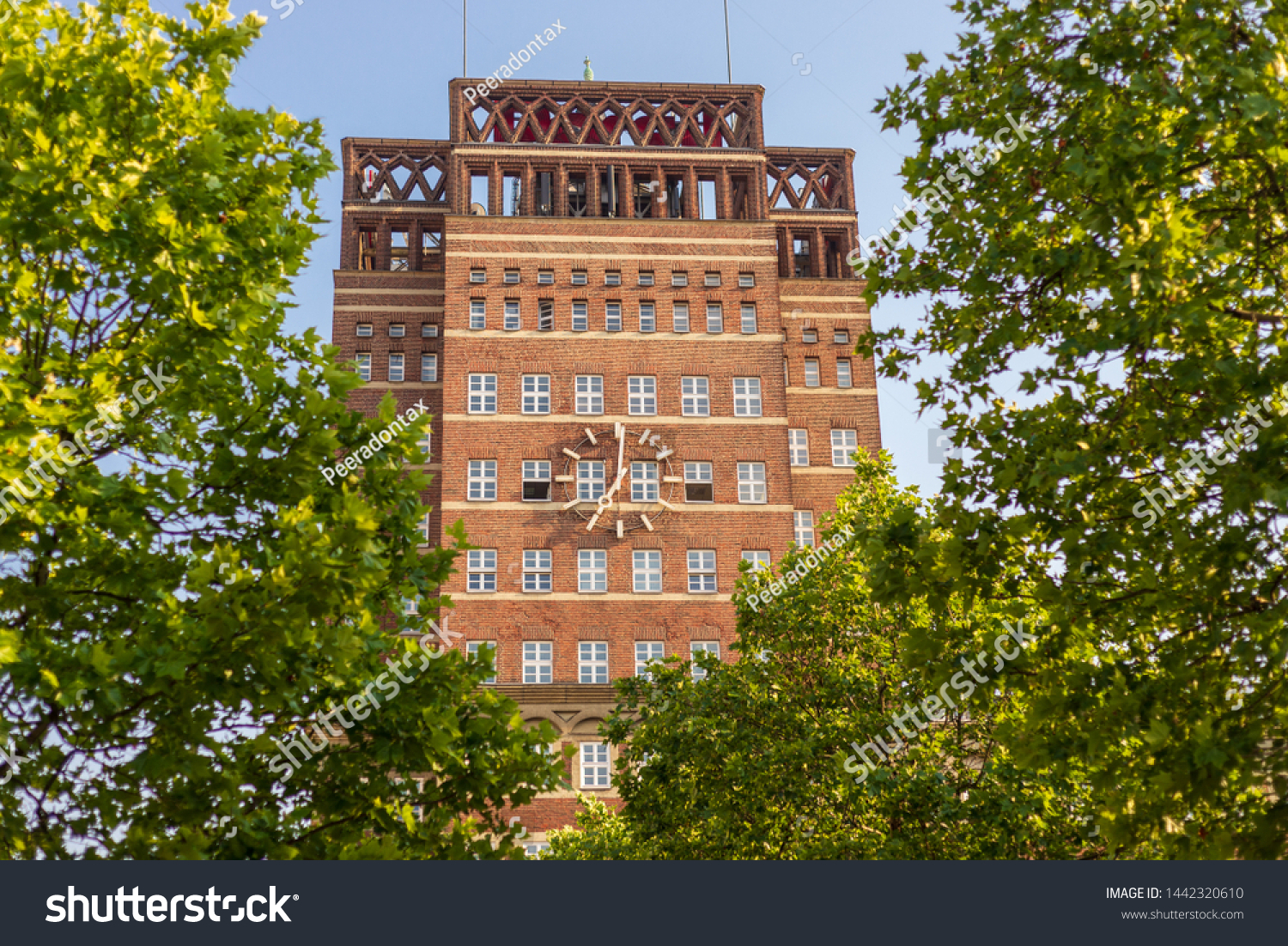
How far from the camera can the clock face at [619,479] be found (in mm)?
52844

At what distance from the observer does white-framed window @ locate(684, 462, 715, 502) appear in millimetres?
53719

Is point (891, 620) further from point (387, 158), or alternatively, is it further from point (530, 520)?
point (387, 158)

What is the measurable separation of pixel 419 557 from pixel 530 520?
3922cm

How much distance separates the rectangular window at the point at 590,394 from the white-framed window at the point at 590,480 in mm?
2514

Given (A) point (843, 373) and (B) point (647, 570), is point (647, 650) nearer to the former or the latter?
(B) point (647, 570)

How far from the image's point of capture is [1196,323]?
945 centimetres

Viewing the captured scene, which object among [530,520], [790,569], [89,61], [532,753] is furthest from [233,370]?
[530,520]

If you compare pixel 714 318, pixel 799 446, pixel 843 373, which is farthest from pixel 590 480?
pixel 843 373

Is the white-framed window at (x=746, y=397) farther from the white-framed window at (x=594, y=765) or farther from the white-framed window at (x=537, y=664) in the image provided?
the white-framed window at (x=594, y=765)

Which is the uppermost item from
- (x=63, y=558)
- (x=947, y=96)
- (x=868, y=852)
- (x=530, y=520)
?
(x=530, y=520)

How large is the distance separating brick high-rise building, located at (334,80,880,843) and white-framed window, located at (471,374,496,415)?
0.13 meters

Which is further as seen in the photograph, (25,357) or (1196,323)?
(25,357)

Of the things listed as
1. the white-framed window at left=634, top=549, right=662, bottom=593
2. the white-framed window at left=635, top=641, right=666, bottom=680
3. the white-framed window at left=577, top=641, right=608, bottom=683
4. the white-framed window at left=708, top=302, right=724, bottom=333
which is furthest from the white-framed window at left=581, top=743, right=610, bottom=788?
the white-framed window at left=708, top=302, right=724, bottom=333

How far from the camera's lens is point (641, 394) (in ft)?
181
